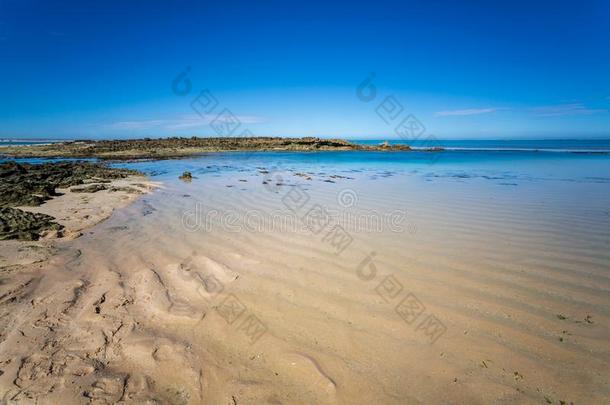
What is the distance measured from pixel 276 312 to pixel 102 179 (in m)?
12.5

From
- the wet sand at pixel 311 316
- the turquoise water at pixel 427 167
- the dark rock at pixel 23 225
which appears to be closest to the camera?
the wet sand at pixel 311 316

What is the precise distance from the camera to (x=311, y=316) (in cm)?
305

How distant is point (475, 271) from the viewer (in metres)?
4.01

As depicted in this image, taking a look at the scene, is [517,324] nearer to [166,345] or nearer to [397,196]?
[166,345]

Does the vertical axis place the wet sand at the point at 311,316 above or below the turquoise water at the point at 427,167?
below

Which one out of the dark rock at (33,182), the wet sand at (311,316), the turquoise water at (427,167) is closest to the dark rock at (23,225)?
the wet sand at (311,316)

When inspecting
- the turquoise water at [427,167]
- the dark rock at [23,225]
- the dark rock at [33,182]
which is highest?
the turquoise water at [427,167]

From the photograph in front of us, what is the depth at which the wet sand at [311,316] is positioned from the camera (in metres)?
2.20

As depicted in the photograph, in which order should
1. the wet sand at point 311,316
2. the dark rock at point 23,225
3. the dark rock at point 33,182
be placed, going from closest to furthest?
the wet sand at point 311,316 < the dark rock at point 23,225 < the dark rock at point 33,182

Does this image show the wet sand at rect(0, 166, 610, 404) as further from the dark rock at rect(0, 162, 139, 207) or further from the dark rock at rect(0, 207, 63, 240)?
the dark rock at rect(0, 162, 139, 207)

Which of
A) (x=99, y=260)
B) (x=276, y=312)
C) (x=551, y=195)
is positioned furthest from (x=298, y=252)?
(x=551, y=195)

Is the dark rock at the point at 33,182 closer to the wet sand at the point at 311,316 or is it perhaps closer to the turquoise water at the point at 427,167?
the turquoise water at the point at 427,167

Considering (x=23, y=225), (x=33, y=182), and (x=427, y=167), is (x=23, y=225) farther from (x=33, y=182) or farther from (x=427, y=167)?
(x=427, y=167)

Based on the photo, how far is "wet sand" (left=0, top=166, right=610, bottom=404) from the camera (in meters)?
2.20
